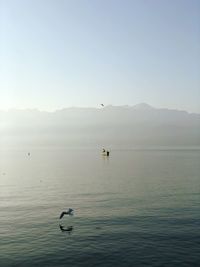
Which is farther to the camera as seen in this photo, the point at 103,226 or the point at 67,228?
the point at 103,226

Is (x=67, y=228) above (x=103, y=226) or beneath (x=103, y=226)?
beneath

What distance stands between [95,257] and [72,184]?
64.0 m

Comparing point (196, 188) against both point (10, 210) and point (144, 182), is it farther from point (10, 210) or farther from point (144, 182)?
point (10, 210)

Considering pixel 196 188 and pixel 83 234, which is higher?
pixel 196 188

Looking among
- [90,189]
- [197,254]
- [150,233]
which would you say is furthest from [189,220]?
[90,189]

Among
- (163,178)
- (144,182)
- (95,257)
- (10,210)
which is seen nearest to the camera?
(95,257)

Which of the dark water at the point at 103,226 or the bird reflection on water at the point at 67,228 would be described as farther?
the bird reflection on water at the point at 67,228

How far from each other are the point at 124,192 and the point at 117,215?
25629mm

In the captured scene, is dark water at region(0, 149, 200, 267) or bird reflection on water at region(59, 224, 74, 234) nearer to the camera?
dark water at region(0, 149, 200, 267)

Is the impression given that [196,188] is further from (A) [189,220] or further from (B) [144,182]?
(A) [189,220]

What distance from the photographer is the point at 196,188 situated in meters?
91.6

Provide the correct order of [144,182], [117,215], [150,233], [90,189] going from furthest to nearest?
[144,182] < [90,189] < [117,215] < [150,233]

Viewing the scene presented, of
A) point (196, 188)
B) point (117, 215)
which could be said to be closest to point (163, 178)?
point (196, 188)

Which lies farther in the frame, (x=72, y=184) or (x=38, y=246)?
(x=72, y=184)
